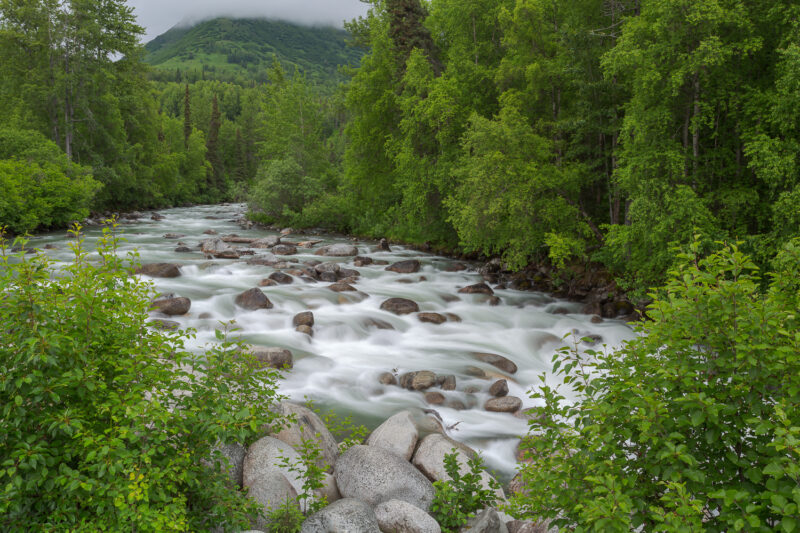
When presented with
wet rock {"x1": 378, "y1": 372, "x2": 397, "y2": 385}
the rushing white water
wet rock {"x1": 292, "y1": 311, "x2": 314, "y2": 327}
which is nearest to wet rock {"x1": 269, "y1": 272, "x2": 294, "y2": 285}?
the rushing white water

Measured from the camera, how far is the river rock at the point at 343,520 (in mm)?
4848

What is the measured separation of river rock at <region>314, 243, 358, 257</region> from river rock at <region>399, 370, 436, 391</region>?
50.4 feet

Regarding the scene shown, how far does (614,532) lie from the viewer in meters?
2.89

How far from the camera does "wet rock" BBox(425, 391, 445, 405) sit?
10023 mm

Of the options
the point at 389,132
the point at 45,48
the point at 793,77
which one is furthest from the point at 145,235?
the point at 793,77

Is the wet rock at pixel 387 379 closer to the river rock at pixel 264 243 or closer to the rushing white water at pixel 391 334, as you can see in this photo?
the rushing white water at pixel 391 334

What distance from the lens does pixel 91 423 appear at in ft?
13.3

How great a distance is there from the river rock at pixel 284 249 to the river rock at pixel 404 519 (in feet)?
69.9

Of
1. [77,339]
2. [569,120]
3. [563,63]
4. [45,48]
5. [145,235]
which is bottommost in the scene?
[145,235]

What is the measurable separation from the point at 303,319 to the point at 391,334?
2610mm

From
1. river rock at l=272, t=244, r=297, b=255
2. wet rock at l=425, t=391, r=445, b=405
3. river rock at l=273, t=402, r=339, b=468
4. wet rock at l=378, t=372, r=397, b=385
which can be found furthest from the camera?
river rock at l=272, t=244, r=297, b=255

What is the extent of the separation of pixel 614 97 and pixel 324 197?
2432 cm

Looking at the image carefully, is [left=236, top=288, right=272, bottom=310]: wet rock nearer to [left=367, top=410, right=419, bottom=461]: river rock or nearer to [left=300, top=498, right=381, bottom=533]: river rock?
[left=367, top=410, right=419, bottom=461]: river rock

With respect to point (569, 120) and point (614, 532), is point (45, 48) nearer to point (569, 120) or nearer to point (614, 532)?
point (569, 120)
